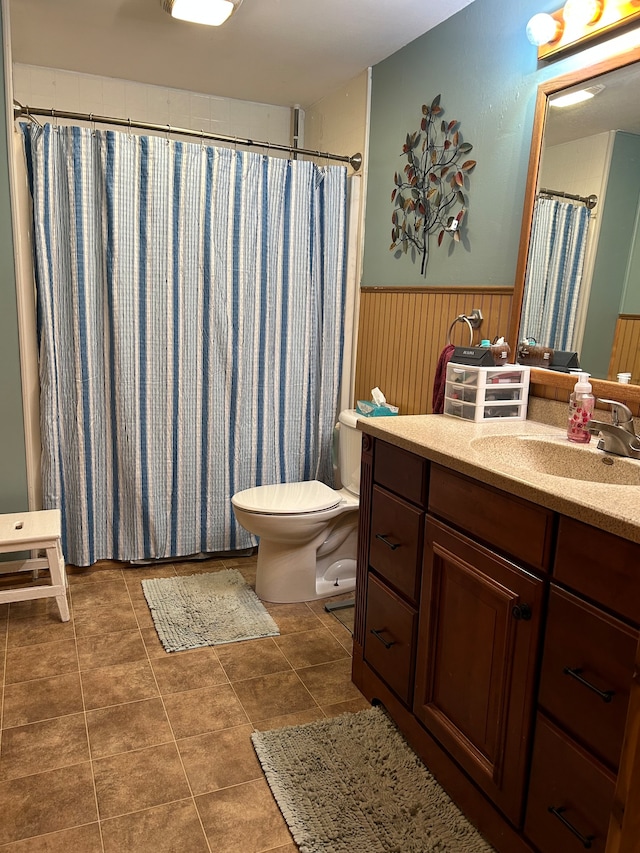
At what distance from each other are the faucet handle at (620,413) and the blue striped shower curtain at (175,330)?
1623mm

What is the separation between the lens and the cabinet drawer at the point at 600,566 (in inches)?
39.7

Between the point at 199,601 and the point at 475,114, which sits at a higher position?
the point at 475,114

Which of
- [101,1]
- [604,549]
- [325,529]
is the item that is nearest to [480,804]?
[604,549]

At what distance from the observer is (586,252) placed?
172cm

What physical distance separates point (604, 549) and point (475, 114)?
1672 millimetres

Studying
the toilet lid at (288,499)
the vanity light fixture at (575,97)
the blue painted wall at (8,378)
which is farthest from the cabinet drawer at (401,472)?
the blue painted wall at (8,378)

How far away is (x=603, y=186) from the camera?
166 centimetres

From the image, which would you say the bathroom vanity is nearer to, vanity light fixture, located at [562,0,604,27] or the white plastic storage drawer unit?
the white plastic storage drawer unit

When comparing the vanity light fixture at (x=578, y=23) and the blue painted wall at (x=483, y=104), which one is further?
the blue painted wall at (x=483, y=104)

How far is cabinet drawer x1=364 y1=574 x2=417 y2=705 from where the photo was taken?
5.41 ft

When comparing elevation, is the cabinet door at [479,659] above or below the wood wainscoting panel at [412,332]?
below

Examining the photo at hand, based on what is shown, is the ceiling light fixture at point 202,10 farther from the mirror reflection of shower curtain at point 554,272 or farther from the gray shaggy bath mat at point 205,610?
the gray shaggy bath mat at point 205,610

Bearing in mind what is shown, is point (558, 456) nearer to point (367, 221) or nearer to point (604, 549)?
point (604, 549)

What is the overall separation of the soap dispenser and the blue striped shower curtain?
1.50 metres
